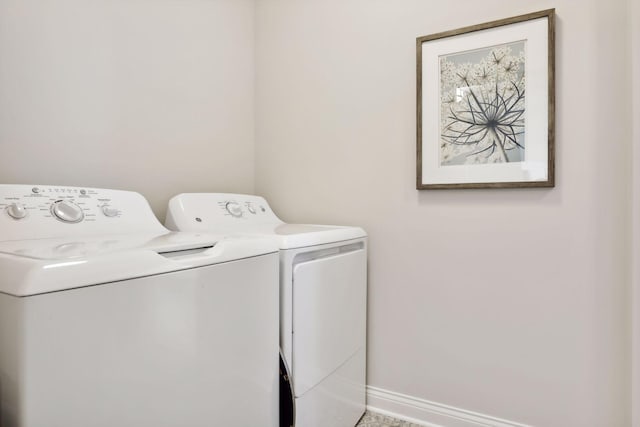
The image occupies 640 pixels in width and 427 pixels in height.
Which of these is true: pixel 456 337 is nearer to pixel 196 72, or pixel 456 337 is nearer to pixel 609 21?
pixel 609 21

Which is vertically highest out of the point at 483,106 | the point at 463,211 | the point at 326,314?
the point at 483,106

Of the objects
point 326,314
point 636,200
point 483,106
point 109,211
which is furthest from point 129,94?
point 636,200

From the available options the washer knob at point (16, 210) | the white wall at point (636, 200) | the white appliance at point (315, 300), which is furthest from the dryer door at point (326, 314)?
the white wall at point (636, 200)

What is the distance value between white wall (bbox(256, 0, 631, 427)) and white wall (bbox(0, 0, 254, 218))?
0.23 meters

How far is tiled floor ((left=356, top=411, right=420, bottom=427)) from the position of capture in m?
1.62

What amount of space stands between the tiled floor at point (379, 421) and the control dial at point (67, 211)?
4.39ft

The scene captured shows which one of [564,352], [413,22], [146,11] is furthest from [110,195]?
[564,352]

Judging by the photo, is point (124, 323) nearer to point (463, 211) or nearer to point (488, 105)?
point (463, 211)

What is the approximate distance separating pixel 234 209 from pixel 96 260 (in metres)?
0.99

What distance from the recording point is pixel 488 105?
57.9 inches

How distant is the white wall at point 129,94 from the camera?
3.96 feet

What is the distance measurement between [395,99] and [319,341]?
1.05 m

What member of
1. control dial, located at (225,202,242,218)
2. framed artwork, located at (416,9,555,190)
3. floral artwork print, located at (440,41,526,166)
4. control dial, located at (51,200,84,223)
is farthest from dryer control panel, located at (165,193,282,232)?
floral artwork print, located at (440,41,526,166)

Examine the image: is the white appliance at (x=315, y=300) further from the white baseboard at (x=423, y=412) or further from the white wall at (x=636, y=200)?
the white wall at (x=636, y=200)
